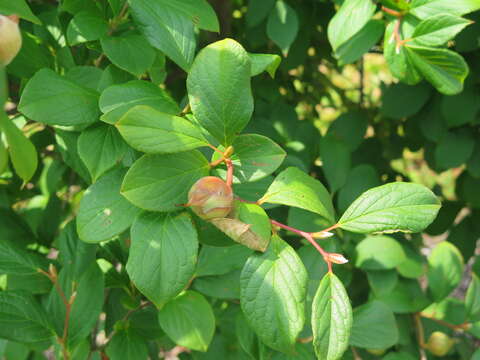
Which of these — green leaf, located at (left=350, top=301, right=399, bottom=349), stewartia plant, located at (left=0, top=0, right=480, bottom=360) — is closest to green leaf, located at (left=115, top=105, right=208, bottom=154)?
stewartia plant, located at (left=0, top=0, right=480, bottom=360)

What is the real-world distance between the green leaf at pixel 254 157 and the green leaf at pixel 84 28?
0.74 ft

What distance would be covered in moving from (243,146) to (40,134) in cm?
50

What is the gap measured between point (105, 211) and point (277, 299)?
188 millimetres

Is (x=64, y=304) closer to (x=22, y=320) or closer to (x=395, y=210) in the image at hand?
(x=22, y=320)

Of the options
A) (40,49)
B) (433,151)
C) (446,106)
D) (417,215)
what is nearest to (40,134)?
(40,49)

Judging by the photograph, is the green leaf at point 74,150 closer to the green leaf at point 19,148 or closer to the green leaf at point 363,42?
the green leaf at point 19,148

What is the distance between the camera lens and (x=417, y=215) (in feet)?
1.74

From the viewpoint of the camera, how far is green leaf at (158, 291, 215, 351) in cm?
66

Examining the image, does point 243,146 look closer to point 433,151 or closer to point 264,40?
point 264,40

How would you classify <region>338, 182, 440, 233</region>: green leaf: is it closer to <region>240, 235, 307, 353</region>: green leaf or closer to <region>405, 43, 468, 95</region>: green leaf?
<region>240, 235, 307, 353</region>: green leaf

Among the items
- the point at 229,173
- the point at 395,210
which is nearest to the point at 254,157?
the point at 229,173

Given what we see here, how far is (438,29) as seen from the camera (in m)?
0.66

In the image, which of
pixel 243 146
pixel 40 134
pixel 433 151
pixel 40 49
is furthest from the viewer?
pixel 433 151

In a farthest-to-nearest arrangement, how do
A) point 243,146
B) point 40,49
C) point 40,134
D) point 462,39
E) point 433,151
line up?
point 433,151, point 462,39, point 40,134, point 40,49, point 243,146
